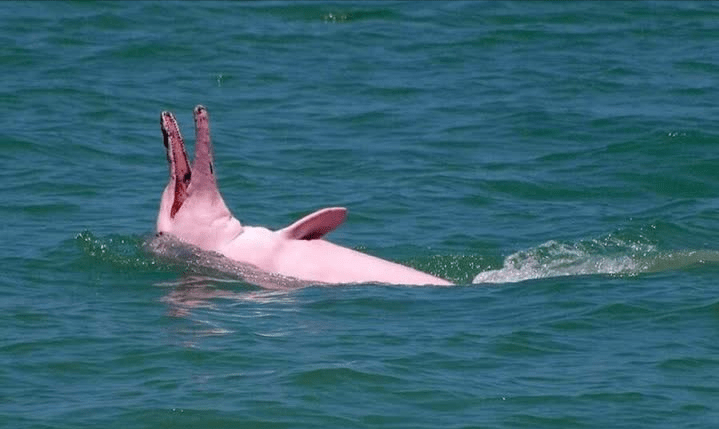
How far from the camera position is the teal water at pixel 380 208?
1122 cm

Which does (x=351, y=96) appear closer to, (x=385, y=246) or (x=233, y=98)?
(x=233, y=98)

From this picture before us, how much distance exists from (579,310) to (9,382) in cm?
452

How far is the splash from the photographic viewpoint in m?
14.7

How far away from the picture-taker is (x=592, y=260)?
15.3 m

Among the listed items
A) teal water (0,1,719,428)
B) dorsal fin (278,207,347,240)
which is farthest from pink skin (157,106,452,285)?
Result: teal water (0,1,719,428)

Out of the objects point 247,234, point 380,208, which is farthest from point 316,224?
point 380,208

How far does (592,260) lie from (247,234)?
3.24 m

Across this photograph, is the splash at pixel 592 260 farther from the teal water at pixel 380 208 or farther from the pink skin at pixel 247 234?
the pink skin at pixel 247 234

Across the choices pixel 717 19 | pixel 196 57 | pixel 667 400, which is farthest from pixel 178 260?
pixel 717 19

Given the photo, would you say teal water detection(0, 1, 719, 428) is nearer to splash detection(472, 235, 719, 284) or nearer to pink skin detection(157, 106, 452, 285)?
splash detection(472, 235, 719, 284)

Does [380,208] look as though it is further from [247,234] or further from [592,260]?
[247,234]

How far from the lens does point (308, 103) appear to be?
891 inches

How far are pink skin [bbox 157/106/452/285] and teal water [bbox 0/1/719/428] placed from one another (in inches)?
10.7

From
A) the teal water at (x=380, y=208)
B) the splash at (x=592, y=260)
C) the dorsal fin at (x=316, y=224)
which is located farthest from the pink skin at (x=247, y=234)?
the splash at (x=592, y=260)
